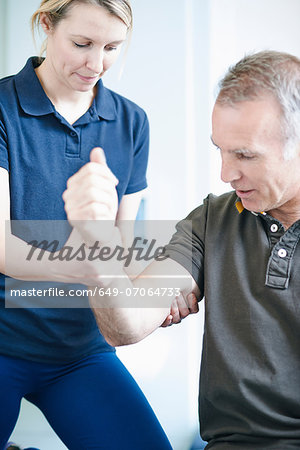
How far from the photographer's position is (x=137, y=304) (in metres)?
1.33

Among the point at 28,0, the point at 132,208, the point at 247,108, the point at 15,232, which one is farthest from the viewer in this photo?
the point at 28,0

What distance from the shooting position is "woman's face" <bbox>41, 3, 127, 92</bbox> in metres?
1.40

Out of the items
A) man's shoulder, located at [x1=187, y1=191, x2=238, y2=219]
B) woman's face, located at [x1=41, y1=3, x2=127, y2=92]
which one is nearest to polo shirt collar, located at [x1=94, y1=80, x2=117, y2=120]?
woman's face, located at [x1=41, y1=3, x2=127, y2=92]

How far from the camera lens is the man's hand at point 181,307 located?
4.78ft

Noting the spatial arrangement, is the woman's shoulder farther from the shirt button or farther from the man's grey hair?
the shirt button

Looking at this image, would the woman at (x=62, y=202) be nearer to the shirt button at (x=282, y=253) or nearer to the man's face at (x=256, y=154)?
the man's face at (x=256, y=154)

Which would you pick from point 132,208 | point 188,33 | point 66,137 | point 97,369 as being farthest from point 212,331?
point 188,33

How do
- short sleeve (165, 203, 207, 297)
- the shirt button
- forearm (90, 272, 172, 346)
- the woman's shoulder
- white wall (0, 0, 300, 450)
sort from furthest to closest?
white wall (0, 0, 300, 450) < the woman's shoulder < short sleeve (165, 203, 207, 297) < the shirt button < forearm (90, 272, 172, 346)

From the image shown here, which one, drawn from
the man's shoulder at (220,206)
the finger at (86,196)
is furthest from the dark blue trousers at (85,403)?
the finger at (86,196)

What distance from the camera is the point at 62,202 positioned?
1.55 meters

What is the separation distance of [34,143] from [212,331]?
0.67 m

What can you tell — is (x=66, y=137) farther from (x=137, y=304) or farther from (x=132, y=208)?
(x=137, y=304)

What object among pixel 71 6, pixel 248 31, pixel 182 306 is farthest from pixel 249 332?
pixel 248 31

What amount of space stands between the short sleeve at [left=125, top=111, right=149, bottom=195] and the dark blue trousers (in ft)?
1.71
